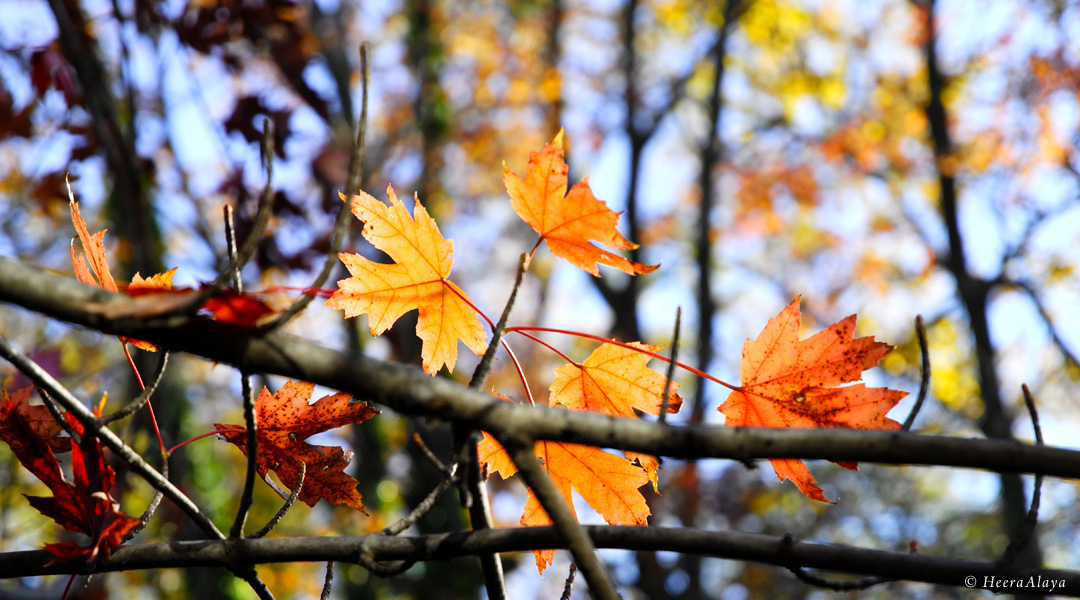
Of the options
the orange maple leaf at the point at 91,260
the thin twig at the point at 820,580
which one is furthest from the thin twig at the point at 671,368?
the orange maple leaf at the point at 91,260

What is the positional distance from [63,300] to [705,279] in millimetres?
4929

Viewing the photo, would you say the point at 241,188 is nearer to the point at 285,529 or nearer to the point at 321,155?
the point at 321,155

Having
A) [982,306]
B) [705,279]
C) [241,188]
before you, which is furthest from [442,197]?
[982,306]

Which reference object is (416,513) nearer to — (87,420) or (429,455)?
(429,455)

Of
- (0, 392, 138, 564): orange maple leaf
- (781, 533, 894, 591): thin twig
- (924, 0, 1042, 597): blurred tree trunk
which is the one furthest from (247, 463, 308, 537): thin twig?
(924, 0, 1042, 597): blurred tree trunk

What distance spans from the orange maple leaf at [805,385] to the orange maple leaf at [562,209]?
17 cm

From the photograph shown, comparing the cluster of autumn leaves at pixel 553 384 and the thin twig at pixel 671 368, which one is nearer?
the thin twig at pixel 671 368

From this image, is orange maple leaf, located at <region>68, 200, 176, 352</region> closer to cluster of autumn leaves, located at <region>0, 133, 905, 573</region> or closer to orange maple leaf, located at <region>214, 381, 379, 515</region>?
cluster of autumn leaves, located at <region>0, 133, 905, 573</region>

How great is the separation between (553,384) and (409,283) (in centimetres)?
22

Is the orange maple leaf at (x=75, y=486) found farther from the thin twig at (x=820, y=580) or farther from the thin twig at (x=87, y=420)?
the thin twig at (x=820, y=580)

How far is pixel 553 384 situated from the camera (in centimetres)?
86

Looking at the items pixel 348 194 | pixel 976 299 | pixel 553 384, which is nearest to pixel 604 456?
pixel 553 384

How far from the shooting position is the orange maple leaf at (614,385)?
2.72 feet

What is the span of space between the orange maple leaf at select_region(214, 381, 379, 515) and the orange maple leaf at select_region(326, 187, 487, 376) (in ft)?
0.36
